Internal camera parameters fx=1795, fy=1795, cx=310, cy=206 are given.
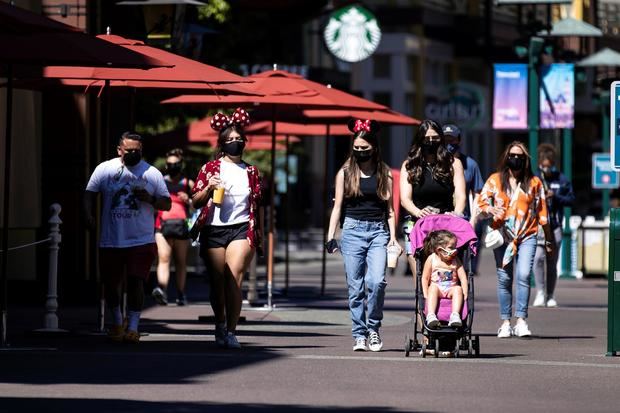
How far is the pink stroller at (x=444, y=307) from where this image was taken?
13.8 metres

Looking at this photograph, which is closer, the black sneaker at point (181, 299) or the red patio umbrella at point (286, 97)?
the red patio umbrella at point (286, 97)

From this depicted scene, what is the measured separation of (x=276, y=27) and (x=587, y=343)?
29175mm

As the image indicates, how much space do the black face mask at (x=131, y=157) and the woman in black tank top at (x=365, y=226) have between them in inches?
72.3

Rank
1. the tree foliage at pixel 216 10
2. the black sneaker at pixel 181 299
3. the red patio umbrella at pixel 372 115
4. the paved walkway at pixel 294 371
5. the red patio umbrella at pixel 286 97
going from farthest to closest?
1. the tree foliage at pixel 216 10
2. the red patio umbrella at pixel 372 115
3. the black sneaker at pixel 181 299
4. the red patio umbrella at pixel 286 97
5. the paved walkway at pixel 294 371

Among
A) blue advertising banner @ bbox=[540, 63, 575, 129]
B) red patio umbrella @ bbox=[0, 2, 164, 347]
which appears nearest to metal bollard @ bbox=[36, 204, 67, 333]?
red patio umbrella @ bbox=[0, 2, 164, 347]

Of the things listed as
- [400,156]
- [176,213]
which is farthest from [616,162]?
[400,156]

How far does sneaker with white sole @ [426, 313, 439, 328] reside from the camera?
13.7 metres

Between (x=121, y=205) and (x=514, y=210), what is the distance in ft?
11.7

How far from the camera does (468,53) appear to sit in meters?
56.7

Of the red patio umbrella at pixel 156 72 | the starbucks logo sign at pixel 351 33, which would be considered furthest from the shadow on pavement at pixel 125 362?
the starbucks logo sign at pixel 351 33

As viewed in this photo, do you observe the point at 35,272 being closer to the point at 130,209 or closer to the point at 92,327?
the point at 92,327

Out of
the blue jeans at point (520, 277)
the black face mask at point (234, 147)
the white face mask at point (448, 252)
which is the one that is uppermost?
the black face mask at point (234, 147)

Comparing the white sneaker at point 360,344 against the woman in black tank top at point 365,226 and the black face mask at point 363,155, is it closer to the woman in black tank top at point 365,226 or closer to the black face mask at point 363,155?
the woman in black tank top at point 365,226

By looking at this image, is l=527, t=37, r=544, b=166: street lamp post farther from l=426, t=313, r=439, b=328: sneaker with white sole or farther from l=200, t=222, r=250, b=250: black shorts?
l=426, t=313, r=439, b=328: sneaker with white sole
